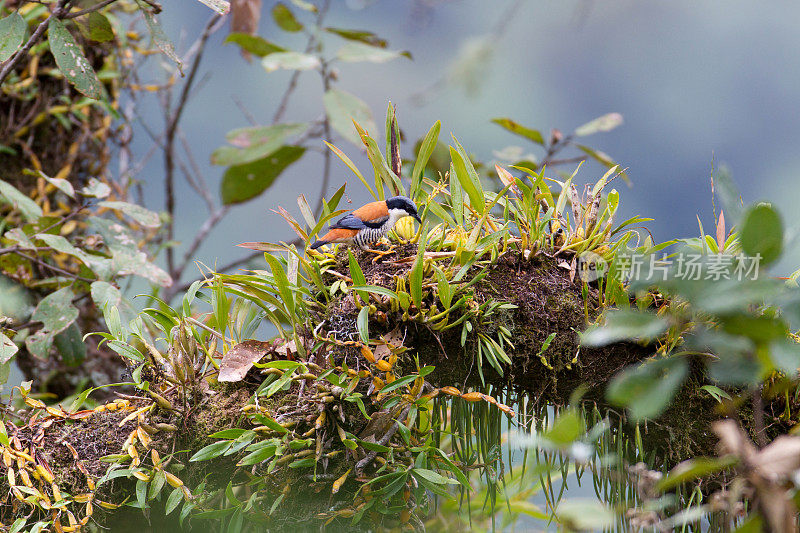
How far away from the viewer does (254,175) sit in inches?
81.0

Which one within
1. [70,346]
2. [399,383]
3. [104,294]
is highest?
[399,383]

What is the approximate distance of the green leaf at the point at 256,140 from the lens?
1840mm

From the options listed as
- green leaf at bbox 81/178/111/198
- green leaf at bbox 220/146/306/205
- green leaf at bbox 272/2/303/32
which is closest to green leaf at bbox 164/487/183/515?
green leaf at bbox 81/178/111/198

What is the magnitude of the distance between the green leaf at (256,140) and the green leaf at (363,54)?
10.2 inches

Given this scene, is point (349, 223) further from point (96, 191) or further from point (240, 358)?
point (96, 191)

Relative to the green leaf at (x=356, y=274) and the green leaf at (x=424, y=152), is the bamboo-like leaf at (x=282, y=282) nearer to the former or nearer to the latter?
the green leaf at (x=356, y=274)

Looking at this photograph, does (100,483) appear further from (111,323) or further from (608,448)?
(608,448)

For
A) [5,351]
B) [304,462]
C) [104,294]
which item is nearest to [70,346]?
[104,294]

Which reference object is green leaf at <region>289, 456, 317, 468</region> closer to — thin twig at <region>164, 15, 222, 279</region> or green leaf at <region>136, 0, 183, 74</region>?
green leaf at <region>136, 0, 183, 74</region>

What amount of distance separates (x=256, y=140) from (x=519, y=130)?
80 centimetres

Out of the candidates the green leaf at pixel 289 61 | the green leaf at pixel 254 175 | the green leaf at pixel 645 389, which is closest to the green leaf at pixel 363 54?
the green leaf at pixel 289 61

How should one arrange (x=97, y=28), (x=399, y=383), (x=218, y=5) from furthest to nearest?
(x=97, y=28) → (x=218, y=5) → (x=399, y=383)

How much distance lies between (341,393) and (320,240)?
294mm

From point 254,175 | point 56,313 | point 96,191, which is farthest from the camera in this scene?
point 254,175
